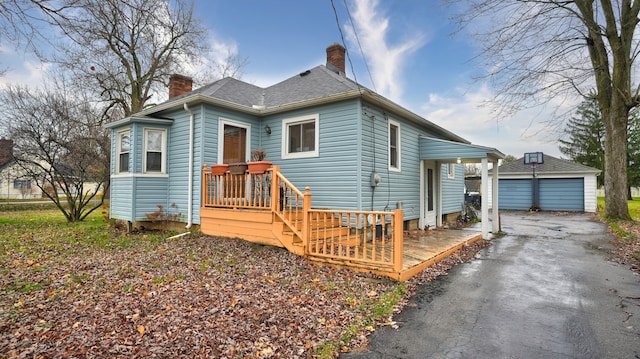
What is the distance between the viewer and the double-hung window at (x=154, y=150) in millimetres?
8969

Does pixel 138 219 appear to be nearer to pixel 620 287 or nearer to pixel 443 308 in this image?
pixel 443 308

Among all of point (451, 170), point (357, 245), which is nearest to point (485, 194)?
point (451, 170)

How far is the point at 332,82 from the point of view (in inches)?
350

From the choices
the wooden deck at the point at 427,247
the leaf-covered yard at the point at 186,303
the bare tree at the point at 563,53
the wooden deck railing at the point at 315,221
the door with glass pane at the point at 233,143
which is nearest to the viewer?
the leaf-covered yard at the point at 186,303

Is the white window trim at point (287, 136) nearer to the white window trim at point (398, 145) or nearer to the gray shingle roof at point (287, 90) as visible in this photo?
the gray shingle roof at point (287, 90)

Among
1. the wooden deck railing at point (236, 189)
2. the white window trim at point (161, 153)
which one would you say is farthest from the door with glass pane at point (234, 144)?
the white window trim at point (161, 153)

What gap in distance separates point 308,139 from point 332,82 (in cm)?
186

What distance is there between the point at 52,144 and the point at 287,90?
1054cm

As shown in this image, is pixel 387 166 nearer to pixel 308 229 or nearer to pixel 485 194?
pixel 485 194

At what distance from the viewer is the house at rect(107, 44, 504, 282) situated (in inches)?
293

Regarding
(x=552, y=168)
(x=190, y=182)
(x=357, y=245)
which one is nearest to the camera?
(x=357, y=245)

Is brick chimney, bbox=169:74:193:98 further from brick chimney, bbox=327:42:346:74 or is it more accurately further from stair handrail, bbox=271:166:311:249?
stair handrail, bbox=271:166:311:249

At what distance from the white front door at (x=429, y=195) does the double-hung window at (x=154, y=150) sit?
8392 mm

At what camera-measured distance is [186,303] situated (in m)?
3.85
